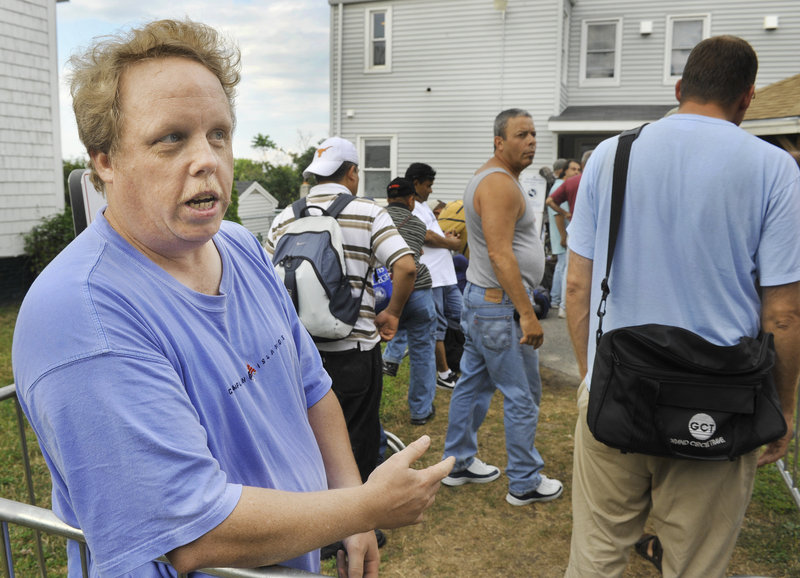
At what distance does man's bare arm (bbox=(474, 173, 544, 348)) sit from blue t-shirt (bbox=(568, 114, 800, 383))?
1353 mm

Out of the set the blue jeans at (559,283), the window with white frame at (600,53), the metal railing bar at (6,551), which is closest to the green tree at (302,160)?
the window with white frame at (600,53)

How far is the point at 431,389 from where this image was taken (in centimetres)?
539

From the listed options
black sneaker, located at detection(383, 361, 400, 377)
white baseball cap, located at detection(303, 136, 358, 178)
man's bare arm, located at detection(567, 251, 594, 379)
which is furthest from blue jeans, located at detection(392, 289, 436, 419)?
man's bare arm, located at detection(567, 251, 594, 379)

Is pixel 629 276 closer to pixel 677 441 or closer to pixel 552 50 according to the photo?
pixel 677 441

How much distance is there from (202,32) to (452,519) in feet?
10.8

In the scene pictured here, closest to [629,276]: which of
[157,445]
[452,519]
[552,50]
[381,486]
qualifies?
[381,486]

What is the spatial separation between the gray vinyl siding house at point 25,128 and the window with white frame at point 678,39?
44.8 feet

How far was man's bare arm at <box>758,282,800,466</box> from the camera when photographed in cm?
203

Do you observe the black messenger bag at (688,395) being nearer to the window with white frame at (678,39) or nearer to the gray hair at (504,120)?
the gray hair at (504,120)

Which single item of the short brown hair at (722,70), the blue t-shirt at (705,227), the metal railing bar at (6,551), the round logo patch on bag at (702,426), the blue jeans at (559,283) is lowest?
the blue jeans at (559,283)

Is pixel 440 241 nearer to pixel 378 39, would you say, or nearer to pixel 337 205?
pixel 337 205

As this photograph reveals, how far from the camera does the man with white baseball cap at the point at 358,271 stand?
132 inches

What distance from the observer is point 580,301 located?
241 centimetres

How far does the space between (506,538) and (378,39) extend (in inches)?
638
